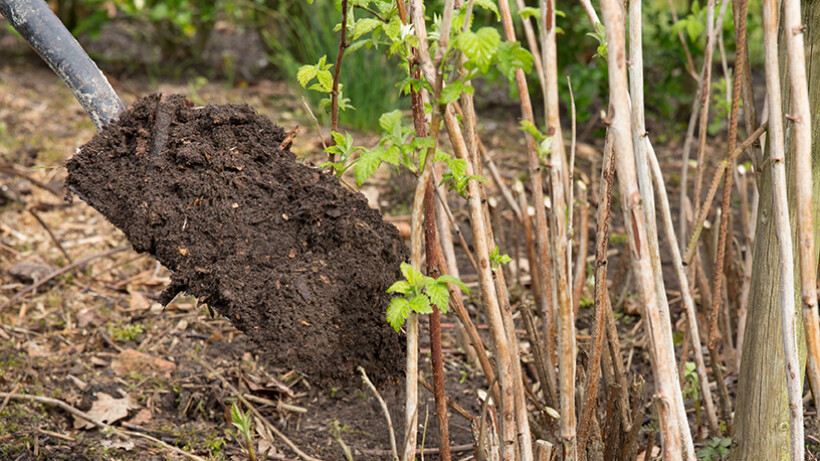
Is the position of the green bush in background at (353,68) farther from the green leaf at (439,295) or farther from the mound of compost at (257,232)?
the green leaf at (439,295)

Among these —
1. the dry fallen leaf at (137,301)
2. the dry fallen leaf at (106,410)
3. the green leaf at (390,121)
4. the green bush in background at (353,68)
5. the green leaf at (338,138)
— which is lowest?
the dry fallen leaf at (106,410)

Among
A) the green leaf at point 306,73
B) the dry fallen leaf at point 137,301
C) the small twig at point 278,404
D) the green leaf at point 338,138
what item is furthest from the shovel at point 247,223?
the dry fallen leaf at point 137,301

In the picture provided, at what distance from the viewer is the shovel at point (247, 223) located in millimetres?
1401

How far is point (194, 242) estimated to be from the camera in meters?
1.46

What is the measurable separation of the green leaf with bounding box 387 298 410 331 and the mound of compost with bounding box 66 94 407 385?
201 millimetres

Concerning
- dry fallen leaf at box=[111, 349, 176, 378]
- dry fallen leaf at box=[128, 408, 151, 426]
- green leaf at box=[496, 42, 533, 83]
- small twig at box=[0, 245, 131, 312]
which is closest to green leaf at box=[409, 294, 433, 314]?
green leaf at box=[496, 42, 533, 83]

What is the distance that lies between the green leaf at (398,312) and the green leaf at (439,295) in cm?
5

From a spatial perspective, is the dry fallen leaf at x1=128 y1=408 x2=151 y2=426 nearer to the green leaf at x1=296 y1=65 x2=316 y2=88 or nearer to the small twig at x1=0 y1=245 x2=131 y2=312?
the small twig at x1=0 y1=245 x2=131 y2=312

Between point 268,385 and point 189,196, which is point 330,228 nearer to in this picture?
point 189,196

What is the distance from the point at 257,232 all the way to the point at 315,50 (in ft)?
8.36

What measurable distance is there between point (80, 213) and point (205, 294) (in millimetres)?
2240

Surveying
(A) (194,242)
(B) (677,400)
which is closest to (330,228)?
(A) (194,242)

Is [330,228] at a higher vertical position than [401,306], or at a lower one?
higher

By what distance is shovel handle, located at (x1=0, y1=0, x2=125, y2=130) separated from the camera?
1.60 meters
